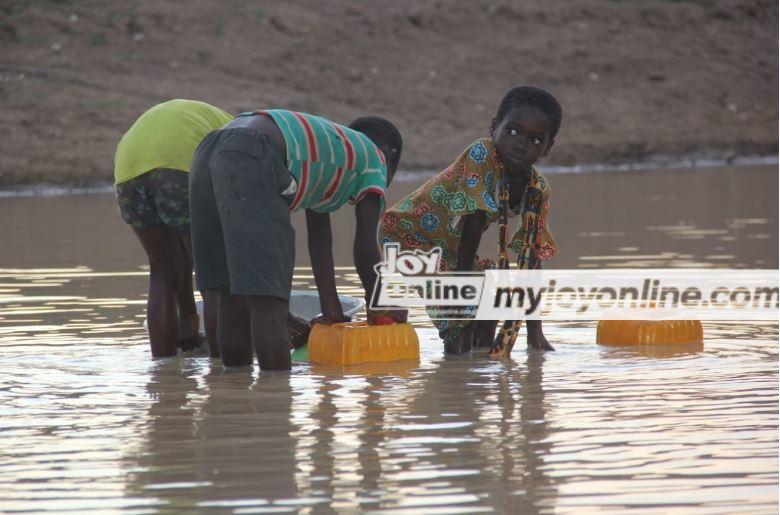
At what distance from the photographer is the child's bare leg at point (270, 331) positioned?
501 cm

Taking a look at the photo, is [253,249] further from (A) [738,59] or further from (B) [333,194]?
(A) [738,59]

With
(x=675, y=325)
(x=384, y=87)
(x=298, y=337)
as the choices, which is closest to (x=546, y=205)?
(x=675, y=325)

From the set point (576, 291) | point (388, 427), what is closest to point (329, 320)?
point (388, 427)

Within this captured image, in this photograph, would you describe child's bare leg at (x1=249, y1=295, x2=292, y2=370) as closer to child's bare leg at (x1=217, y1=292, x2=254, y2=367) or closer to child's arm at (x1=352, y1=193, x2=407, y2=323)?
child's bare leg at (x1=217, y1=292, x2=254, y2=367)

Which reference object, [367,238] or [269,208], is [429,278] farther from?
[269,208]

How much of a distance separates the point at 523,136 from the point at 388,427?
1.70 m

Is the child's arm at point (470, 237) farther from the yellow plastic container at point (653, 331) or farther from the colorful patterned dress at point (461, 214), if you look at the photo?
the yellow plastic container at point (653, 331)

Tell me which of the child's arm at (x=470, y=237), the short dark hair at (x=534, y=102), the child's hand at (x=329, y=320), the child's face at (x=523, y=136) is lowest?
the child's hand at (x=329, y=320)

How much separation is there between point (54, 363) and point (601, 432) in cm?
244

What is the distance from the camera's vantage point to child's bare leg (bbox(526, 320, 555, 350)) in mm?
5793

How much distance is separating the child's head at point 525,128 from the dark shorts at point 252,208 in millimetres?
963

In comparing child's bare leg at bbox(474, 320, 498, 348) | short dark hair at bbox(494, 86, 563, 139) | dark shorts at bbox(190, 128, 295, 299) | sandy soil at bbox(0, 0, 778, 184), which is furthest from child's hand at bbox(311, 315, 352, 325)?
sandy soil at bbox(0, 0, 778, 184)

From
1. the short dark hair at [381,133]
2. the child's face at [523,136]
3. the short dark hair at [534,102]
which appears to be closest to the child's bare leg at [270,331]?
the short dark hair at [381,133]

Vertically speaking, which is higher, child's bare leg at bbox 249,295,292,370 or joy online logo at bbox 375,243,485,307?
joy online logo at bbox 375,243,485,307
